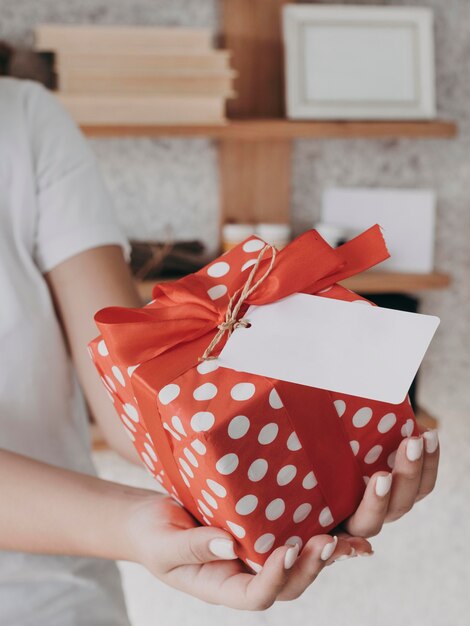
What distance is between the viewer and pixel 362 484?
0.58m

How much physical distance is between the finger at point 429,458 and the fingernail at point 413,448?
2 centimetres

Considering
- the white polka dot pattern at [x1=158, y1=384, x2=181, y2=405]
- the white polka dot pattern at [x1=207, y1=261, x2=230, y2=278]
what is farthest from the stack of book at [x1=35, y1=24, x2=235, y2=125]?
the white polka dot pattern at [x1=158, y1=384, x2=181, y2=405]

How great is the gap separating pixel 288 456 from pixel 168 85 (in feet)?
3.37

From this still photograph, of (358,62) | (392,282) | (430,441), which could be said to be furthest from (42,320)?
(358,62)

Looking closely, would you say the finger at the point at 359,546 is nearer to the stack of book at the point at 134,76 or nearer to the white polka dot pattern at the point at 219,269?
the white polka dot pattern at the point at 219,269

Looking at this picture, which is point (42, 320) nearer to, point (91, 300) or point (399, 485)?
point (91, 300)

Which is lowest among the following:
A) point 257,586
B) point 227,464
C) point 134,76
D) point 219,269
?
point 257,586

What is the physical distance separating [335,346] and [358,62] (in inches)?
46.3

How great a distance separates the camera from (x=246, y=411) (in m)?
0.50

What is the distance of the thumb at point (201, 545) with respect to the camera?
533mm

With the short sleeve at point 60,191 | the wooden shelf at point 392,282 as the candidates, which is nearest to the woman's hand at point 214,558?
the short sleeve at point 60,191

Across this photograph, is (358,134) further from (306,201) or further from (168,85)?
(168,85)

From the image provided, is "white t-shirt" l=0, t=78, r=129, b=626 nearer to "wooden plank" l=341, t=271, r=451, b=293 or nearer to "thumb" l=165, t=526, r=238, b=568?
"thumb" l=165, t=526, r=238, b=568

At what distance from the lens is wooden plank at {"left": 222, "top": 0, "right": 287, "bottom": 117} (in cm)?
155
